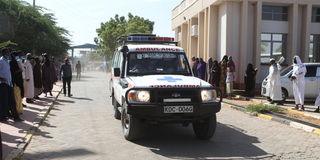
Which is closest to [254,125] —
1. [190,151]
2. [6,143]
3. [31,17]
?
[190,151]

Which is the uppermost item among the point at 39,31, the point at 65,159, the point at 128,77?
the point at 39,31

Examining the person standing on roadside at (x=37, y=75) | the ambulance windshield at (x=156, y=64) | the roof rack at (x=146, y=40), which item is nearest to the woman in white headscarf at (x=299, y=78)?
the roof rack at (x=146, y=40)

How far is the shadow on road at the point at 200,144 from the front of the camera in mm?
6566

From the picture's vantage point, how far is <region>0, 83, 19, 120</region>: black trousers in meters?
8.95

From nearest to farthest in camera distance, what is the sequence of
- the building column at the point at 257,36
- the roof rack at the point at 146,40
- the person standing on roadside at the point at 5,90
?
the person standing on roadside at the point at 5,90 → the roof rack at the point at 146,40 → the building column at the point at 257,36

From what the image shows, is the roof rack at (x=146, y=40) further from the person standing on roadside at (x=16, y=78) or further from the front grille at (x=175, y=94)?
the front grille at (x=175, y=94)

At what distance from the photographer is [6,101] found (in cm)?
902

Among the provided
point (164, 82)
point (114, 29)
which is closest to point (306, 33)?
point (164, 82)

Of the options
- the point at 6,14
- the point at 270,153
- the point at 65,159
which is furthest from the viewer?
the point at 6,14

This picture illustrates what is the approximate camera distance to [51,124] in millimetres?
9664

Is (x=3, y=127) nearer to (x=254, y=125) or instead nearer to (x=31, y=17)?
(x=254, y=125)

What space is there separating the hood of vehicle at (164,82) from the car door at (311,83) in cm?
893

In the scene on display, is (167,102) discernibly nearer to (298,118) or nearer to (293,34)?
(298,118)

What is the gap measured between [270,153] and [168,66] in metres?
3.07
